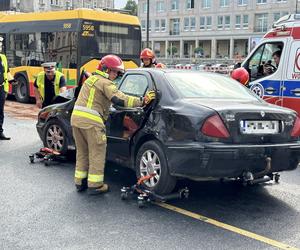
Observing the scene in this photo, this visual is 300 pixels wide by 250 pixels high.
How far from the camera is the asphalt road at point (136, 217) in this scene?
14.0ft

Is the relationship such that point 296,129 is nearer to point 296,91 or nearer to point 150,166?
point 150,166

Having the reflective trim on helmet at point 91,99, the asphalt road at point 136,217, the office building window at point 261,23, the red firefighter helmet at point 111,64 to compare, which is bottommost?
the asphalt road at point 136,217

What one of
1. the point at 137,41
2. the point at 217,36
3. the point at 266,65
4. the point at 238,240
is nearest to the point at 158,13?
the point at 217,36

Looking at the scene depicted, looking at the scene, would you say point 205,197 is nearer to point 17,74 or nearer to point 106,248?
point 106,248

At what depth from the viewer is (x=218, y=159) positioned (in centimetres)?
477

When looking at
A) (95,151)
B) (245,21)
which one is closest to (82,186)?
(95,151)

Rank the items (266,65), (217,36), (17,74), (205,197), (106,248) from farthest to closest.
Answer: (217,36) < (17,74) < (266,65) < (205,197) < (106,248)

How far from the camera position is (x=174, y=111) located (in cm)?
515

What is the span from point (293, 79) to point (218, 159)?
15.2 feet

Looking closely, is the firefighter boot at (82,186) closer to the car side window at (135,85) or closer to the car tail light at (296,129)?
the car side window at (135,85)

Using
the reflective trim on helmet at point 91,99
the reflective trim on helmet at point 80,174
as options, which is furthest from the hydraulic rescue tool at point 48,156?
the reflective trim on helmet at point 91,99

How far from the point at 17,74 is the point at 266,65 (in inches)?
428

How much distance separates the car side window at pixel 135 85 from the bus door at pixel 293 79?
12.6 feet

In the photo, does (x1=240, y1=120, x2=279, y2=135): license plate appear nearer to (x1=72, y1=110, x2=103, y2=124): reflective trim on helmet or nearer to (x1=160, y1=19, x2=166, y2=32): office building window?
(x1=72, y1=110, x2=103, y2=124): reflective trim on helmet
